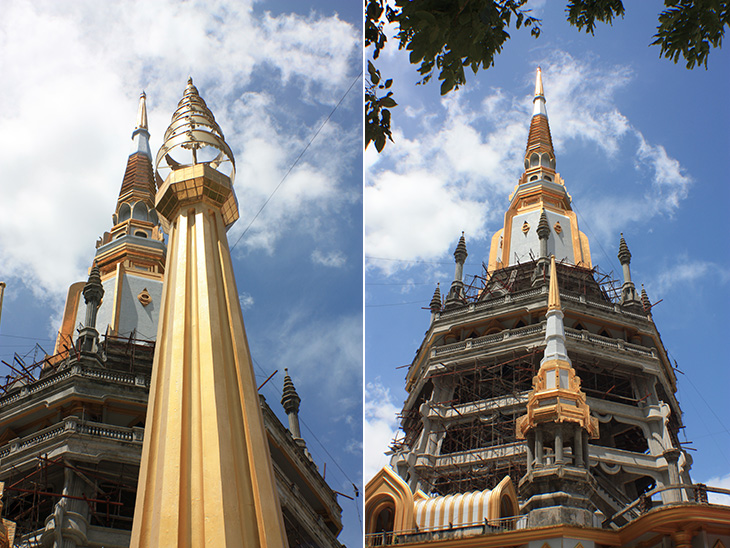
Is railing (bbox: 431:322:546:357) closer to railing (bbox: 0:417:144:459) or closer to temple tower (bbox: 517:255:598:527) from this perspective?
temple tower (bbox: 517:255:598:527)

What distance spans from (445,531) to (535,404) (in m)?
3.02

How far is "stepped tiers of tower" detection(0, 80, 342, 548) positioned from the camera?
4789 millimetres

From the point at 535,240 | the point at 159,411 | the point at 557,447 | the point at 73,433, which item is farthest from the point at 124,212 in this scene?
the point at 159,411

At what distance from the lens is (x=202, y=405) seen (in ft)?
16.8

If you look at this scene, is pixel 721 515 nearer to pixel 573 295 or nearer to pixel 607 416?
pixel 607 416

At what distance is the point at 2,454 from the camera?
21.0 meters

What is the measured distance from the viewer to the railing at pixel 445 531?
16.1 metres

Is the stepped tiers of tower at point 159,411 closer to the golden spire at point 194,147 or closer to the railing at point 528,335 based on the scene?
the golden spire at point 194,147

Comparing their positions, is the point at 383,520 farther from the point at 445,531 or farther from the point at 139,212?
the point at 139,212

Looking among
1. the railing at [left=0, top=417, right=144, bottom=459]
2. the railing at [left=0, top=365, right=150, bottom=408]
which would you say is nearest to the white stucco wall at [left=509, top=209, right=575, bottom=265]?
the railing at [left=0, top=365, right=150, bottom=408]

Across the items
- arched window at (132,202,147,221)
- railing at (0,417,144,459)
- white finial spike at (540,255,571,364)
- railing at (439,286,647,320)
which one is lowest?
railing at (0,417,144,459)

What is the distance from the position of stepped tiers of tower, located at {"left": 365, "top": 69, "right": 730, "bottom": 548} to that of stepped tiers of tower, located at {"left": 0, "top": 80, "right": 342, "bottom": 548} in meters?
3.58

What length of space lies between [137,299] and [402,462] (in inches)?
391

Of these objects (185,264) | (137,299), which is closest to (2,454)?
(137,299)
